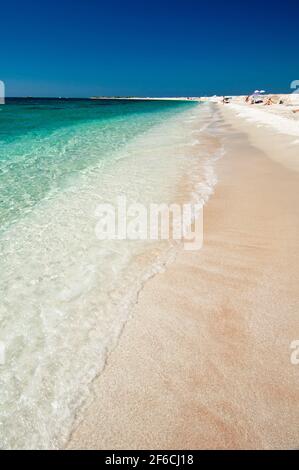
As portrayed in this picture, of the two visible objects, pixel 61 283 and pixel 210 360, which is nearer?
pixel 210 360

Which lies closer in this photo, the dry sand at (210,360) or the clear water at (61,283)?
the dry sand at (210,360)

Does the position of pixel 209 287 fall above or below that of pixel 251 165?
below

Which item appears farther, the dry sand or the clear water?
the clear water

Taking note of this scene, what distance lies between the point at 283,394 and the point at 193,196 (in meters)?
4.77

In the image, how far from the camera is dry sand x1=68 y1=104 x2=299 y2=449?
2.13m

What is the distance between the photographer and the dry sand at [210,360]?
7.00ft

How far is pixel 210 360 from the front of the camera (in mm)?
2658

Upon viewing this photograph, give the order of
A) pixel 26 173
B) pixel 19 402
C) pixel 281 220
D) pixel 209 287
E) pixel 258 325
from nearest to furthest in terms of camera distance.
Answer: pixel 19 402, pixel 258 325, pixel 209 287, pixel 281 220, pixel 26 173

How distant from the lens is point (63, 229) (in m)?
5.20

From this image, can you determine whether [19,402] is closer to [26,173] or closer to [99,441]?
[99,441]

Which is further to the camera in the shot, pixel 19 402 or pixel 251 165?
pixel 251 165

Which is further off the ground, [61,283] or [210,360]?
[61,283]

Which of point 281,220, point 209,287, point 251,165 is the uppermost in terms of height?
point 251,165

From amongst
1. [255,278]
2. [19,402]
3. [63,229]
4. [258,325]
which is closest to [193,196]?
[63,229]
